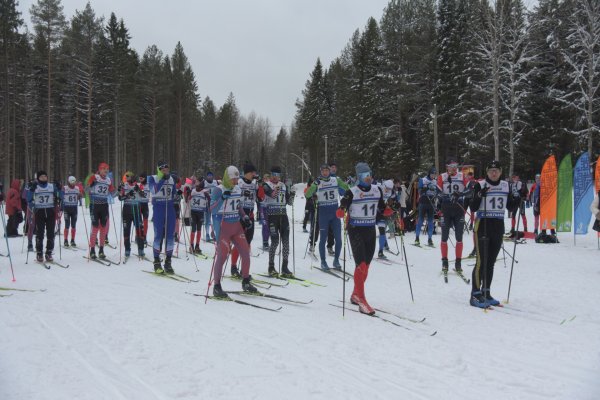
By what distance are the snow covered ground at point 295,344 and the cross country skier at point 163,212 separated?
1.16 metres

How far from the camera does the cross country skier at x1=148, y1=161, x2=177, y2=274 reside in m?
9.05

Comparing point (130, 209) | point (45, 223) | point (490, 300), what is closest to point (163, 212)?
point (130, 209)

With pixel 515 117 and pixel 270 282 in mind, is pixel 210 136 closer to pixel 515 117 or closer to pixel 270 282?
pixel 515 117

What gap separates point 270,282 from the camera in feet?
26.6

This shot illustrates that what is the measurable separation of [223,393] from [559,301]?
5.73 m

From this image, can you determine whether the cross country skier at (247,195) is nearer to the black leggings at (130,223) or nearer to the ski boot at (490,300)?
the black leggings at (130,223)

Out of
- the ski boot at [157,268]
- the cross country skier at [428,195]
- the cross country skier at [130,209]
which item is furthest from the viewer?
the cross country skier at [428,195]

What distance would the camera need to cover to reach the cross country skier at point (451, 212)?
8.67 metres

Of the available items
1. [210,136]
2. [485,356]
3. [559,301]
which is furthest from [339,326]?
[210,136]

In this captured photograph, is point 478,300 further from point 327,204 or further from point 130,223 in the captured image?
point 130,223

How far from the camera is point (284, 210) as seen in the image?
892cm

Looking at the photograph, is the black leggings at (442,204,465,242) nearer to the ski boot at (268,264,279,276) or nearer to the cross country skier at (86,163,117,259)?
the ski boot at (268,264,279,276)

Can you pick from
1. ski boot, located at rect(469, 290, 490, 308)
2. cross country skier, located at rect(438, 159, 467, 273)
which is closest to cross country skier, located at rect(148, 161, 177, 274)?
cross country skier, located at rect(438, 159, 467, 273)

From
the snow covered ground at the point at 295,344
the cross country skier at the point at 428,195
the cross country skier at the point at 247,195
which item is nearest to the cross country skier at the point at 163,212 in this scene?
the snow covered ground at the point at 295,344
